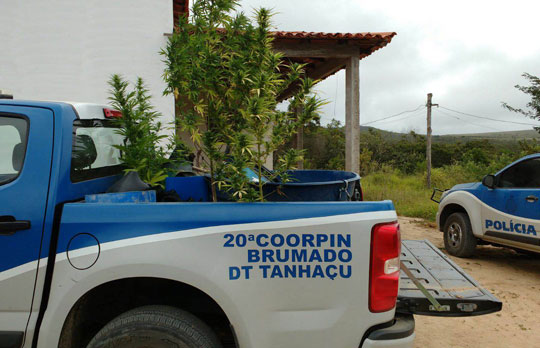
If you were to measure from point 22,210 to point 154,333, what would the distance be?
91 centimetres

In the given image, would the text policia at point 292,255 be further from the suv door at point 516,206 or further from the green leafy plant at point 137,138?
the suv door at point 516,206

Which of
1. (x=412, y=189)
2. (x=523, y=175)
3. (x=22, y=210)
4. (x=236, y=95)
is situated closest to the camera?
(x=22, y=210)

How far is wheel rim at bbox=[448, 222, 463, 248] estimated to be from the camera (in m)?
5.89

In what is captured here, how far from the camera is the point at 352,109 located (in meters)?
7.65

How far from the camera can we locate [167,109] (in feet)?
22.8

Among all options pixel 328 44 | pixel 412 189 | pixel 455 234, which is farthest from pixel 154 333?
pixel 412 189

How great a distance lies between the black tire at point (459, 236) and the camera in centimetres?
571

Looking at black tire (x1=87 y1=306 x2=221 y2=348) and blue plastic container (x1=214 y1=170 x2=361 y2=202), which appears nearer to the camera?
black tire (x1=87 y1=306 x2=221 y2=348)

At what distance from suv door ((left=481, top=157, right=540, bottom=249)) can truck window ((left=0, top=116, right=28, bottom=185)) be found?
546 cm

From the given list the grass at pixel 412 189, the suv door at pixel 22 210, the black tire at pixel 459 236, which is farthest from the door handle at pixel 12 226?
the grass at pixel 412 189

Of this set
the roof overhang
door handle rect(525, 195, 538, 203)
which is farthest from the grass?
door handle rect(525, 195, 538, 203)

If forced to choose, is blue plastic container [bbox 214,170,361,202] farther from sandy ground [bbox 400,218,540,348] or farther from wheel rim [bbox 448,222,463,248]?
wheel rim [bbox 448,222,463,248]

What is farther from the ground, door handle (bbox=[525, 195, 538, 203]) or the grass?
door handle (bbox=[525, 195, 538, 203])

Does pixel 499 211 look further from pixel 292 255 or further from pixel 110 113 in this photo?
pixel 110 113
